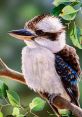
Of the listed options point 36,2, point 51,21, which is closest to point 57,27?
point 51,21

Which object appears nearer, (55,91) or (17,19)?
(55,91)

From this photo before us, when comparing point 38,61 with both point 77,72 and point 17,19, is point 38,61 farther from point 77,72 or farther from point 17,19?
point 17,19

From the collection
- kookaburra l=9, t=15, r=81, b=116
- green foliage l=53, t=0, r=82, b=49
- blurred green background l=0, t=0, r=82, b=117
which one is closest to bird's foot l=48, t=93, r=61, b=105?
kookaburra l=9, t=15, r=81, b=116

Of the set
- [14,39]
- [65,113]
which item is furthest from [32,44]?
[14,39]

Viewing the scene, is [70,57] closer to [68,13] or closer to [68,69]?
[68,69]

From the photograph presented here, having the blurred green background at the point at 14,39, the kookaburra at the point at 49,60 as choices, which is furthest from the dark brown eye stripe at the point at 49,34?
the blurred green background at the point at 14,39

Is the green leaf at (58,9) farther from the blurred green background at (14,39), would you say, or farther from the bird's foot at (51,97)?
the blurred green background at (14,39)

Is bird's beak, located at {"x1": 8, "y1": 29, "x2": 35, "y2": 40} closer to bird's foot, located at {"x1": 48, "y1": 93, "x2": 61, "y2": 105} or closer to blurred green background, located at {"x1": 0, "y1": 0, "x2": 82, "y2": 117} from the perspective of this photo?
bird's foot, located at {"x1": 48, "y1": 93, "x2": 61, "y2": 105}
